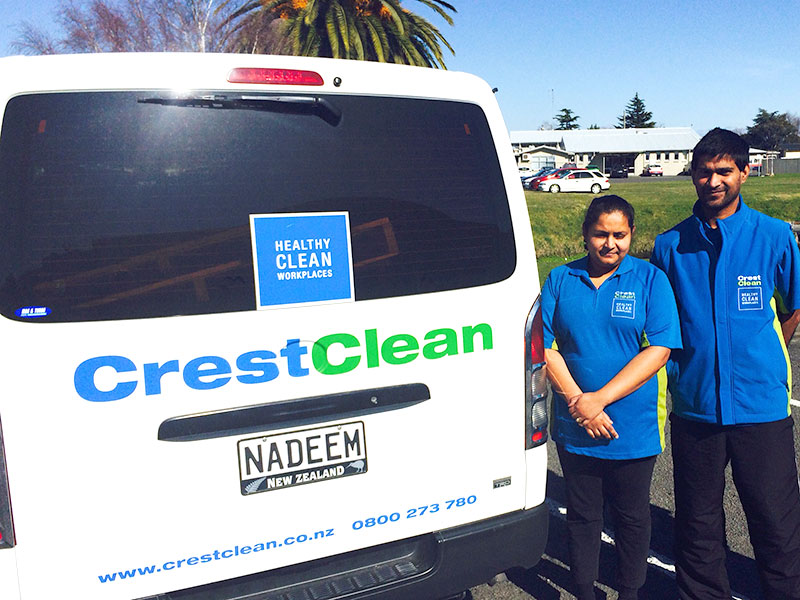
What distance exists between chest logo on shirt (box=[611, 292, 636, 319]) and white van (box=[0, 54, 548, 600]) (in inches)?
18.2

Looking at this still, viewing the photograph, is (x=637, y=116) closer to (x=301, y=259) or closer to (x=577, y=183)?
(x=577, y=183)

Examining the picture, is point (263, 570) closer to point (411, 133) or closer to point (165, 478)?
point (165, 478)

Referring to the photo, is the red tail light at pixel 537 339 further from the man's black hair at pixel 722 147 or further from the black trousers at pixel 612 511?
the man's black hair at pixel 722 147

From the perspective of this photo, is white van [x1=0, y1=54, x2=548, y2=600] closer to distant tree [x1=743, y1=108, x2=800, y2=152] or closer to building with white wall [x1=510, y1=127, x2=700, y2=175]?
building with white wall [x1=510, y1=127, x2=700, y2=175]

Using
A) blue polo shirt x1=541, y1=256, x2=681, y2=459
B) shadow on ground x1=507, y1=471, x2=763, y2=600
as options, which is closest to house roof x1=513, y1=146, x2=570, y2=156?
shadow on ground x1=507, y1=471, x2=763, y2=600

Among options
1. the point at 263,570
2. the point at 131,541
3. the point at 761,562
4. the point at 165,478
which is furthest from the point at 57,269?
the point at 761,562

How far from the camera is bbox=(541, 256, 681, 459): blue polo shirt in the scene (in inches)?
114

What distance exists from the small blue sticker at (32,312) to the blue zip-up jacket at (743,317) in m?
2.30

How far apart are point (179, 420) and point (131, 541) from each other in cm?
36

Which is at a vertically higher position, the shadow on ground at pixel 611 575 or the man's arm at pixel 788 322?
the man's arm at pixel 788 322

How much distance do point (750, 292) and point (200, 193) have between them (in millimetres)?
2043

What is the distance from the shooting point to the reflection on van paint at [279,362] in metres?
2.04

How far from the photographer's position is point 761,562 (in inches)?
115

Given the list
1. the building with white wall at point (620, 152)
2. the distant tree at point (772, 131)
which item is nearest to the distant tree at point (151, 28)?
the building with white wall at point (620, 152)
